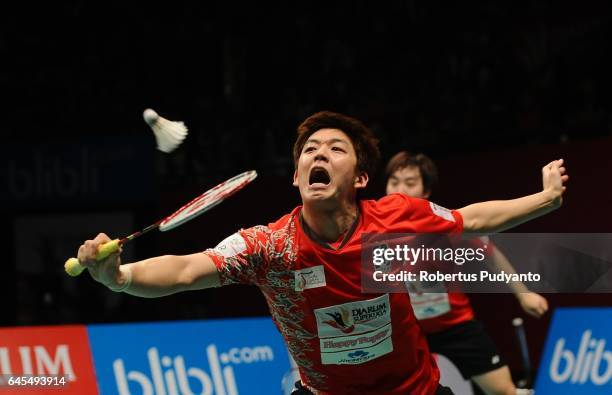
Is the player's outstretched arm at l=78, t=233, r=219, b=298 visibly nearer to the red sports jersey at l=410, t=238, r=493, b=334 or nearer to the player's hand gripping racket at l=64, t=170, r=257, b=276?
the player's hand gripping racket at l=64, t=170, r=257, b=276

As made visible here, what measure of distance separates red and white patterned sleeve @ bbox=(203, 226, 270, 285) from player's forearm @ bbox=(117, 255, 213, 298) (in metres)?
0.17

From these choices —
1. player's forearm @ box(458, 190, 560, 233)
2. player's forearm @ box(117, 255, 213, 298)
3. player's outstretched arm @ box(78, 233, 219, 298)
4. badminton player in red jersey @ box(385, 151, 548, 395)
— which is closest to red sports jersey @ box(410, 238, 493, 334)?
Result: badminton player in red jersey @ box(385, 151, 548, 395)

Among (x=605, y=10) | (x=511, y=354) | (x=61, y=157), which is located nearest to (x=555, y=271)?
(x=511, y=354)

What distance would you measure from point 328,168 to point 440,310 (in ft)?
7.25

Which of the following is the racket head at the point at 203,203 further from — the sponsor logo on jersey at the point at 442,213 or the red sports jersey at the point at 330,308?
the sponsor logo on jersey at the point at 442,213

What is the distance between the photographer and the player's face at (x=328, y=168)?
3.88m

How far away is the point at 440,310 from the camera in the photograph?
19.2ft

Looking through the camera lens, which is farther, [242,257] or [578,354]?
[578,354]

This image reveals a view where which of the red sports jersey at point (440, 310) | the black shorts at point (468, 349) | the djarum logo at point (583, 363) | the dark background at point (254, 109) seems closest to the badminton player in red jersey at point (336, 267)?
the red sports jersey at point (440, 310)

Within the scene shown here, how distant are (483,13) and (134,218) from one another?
13.5 feet

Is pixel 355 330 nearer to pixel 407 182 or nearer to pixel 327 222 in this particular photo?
pixel 327 222

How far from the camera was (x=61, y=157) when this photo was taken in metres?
10.2

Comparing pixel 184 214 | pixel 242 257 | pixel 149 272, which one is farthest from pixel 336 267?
pixel 149 272

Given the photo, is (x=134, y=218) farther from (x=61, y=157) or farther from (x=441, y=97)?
(x=441, y=97)
